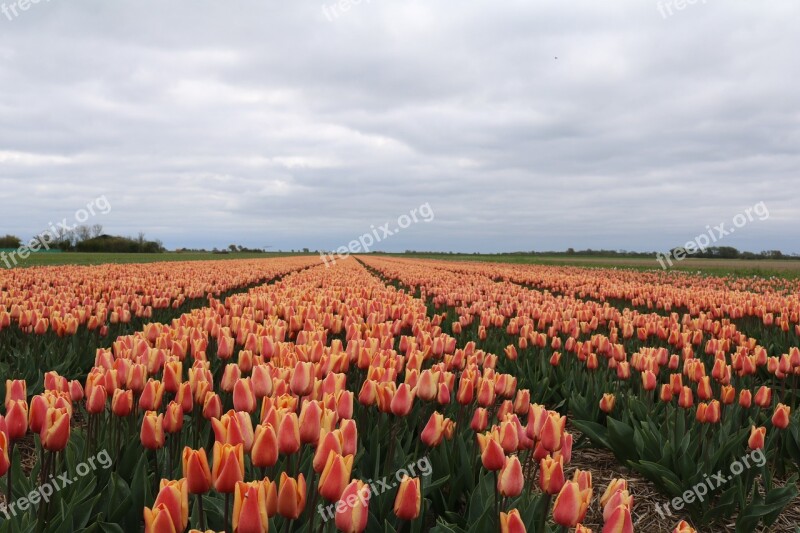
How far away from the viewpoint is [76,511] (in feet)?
8.64

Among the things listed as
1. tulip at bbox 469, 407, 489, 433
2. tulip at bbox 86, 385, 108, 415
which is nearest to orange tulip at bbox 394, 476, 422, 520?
tulip at bbox 469, 407, 489, 433

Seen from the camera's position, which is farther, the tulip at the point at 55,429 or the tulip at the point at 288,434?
the tulip at the point at 55,429

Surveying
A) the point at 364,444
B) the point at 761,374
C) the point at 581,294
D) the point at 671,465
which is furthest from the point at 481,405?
the point at 581,294

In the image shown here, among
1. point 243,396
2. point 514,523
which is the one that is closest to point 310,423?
point 243,396

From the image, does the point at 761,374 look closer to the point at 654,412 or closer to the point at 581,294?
the point at 654,412

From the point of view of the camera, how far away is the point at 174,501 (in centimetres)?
173

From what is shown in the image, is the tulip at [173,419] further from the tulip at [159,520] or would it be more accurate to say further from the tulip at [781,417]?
the tulip at [781,417]

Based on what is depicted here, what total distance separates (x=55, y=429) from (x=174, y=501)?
3.44ft

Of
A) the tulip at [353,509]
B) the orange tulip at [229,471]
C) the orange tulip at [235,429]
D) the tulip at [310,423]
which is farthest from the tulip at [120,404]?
the tulip at [353,509]

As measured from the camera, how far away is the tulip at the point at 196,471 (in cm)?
194

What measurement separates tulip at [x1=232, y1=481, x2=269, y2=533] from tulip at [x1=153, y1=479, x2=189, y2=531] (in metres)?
0.19

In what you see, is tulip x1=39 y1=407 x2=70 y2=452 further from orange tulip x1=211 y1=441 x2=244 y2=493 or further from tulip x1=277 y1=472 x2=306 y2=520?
tulip x1=277 y1=472 x2=306 y2=520

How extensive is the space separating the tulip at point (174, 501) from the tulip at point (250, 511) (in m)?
0.19

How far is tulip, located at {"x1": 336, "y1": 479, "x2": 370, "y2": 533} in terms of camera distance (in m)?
1.87
